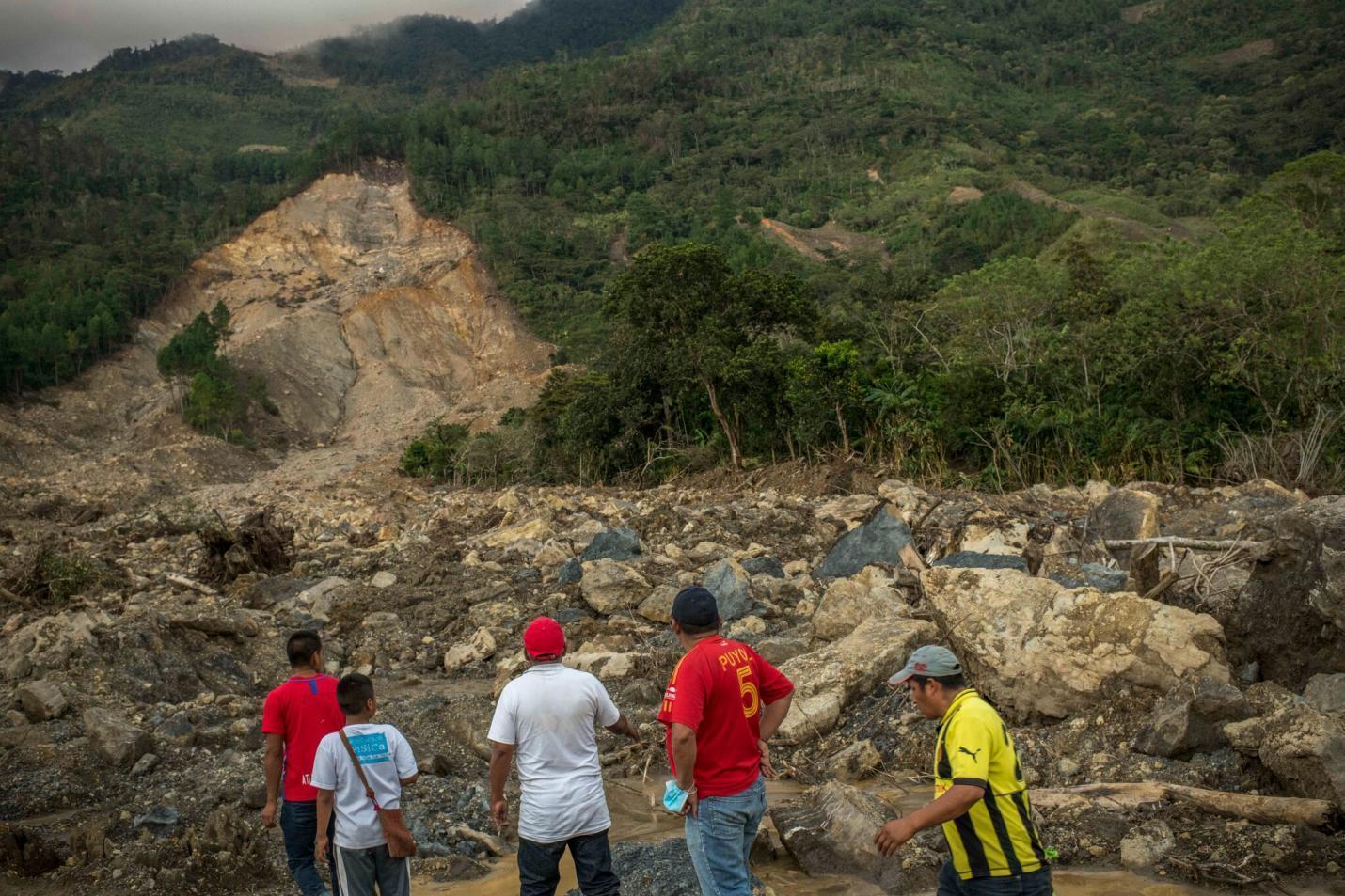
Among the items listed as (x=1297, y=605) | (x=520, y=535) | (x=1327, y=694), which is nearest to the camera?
(x=1327, y=694)

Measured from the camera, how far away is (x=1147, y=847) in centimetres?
443

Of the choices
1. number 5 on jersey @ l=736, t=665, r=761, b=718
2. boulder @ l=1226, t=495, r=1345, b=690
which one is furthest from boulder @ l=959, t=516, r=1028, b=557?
number 5 on jersey @ l=736, t=665, r=761, b=718

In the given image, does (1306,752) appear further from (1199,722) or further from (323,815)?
(323,815)

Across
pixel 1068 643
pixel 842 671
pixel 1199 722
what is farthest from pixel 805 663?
pixel 1199 722

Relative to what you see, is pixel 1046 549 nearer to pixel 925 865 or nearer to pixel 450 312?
pixel 925 865

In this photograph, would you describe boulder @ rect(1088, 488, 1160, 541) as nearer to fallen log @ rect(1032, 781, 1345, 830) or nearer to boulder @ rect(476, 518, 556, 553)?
fallen log @ rect(1032, 781, 1345, 830)

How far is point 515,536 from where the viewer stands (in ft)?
41.8

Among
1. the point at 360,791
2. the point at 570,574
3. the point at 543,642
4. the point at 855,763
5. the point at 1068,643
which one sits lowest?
the point at 570,574

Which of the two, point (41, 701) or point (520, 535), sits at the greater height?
point (41, 701)

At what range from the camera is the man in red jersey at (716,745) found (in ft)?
10.8

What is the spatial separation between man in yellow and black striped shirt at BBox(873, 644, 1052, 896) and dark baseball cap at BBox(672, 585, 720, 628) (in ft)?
2.51

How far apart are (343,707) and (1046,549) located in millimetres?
6984

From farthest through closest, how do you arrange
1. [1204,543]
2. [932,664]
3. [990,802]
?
[1204,543]
[932,664]
[990,802]

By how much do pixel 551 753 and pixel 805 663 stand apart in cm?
367
